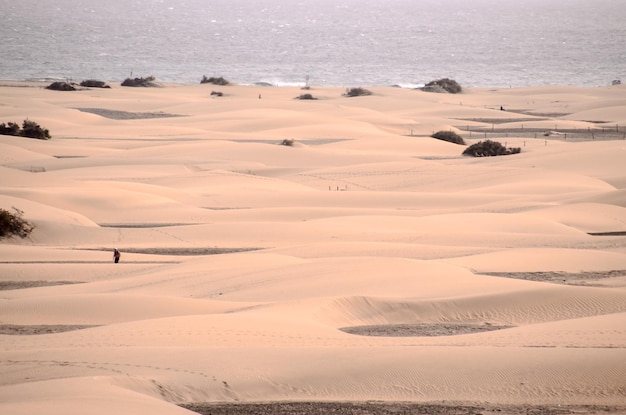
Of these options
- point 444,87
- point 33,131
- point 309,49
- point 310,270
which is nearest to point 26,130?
point 33,131

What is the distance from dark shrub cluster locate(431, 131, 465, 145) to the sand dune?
0.88 m

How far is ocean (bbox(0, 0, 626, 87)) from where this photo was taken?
8344 cm

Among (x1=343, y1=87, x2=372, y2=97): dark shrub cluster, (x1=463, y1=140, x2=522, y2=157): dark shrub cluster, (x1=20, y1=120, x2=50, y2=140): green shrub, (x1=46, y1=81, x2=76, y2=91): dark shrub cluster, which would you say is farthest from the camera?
(x1=343, y1=87, x2=372, y2=97): dark shrub cluster

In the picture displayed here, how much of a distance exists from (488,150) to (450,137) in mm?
4132

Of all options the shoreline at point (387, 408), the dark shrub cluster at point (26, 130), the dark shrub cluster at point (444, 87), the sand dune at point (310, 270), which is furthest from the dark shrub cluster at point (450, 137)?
the shoreline at point (387, 408)

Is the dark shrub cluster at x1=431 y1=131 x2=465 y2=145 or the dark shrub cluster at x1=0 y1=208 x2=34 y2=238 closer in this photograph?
the dark shrub cluster at x1=0 y1=208 x2=34 y2=238

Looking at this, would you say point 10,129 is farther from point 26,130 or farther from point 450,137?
point 450,137

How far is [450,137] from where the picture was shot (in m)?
38.6

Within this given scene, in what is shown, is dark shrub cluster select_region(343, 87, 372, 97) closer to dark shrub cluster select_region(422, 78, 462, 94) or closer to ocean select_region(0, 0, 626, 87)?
dark shrub cluster select_region(422, 78, 462, 94)

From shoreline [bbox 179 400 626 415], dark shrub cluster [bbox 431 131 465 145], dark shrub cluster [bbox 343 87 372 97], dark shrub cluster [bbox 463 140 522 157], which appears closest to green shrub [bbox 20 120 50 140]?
dark shrub cluster [bbox 431 131 465 145]

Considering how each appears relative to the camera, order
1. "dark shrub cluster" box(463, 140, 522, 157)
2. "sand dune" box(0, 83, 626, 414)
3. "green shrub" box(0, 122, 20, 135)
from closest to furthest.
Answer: "sand dune" box(0, 83, 626, 414)
"dark shrub cluster" box(463, 140, 522, 157)
"green shrub" box(0, 122, 20, 135)

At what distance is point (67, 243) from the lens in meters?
19.7

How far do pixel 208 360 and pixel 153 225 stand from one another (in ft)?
40.0

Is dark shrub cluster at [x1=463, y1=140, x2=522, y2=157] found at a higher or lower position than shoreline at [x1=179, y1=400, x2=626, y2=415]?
lower
